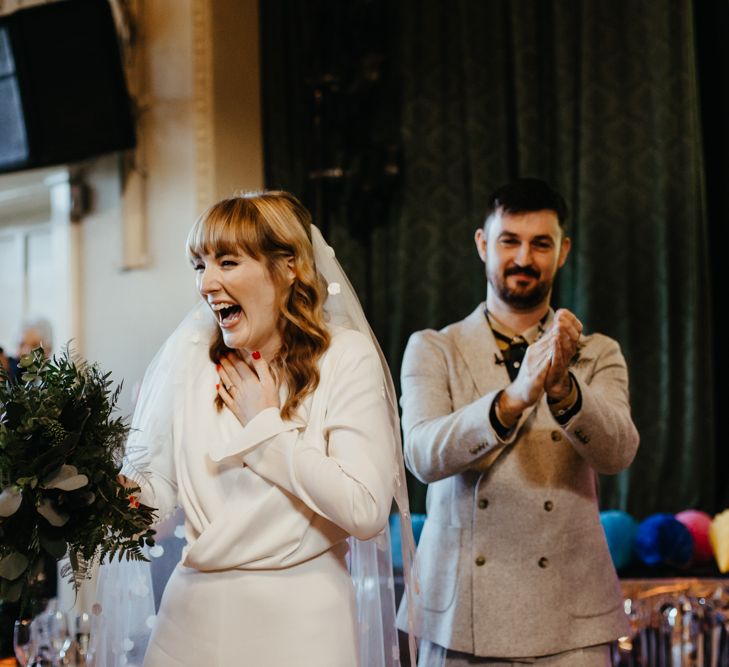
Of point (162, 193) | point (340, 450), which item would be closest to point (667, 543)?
point (340, 450)

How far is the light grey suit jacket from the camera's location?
2297 millimetres

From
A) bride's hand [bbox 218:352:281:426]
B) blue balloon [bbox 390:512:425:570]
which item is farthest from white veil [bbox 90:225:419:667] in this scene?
blue balloon [bbox 390:512:425:570]

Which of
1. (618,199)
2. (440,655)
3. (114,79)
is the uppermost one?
(114,79)

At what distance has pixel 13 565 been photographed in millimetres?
1702

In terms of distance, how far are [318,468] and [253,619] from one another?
30cm

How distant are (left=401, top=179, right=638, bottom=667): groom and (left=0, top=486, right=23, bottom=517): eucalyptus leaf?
38.7 inches

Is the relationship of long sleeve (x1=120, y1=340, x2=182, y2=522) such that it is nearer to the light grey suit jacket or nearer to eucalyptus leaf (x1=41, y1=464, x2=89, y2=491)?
eucalyptus leaf (x1=41, y1=464, x2=89, y2=491)

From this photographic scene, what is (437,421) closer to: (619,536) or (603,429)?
(603,429)

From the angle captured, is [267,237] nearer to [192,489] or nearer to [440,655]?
[192,489]

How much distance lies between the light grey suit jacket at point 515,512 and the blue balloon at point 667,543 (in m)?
1.35

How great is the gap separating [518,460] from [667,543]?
1541mm

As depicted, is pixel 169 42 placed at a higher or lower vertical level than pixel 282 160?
higher

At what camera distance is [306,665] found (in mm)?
1789

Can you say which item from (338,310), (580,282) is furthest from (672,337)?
(338,310)
